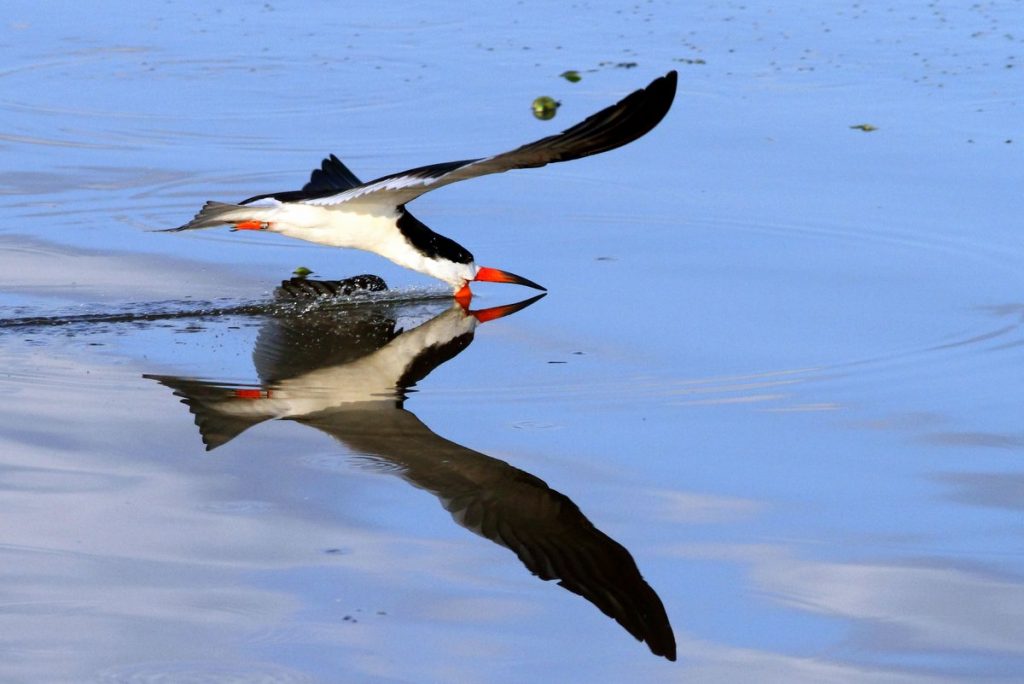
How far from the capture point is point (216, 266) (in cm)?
728

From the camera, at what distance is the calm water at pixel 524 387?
13.1ft

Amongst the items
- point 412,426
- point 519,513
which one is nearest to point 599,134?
point 412,426

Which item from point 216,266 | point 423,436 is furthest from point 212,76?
point 423,436

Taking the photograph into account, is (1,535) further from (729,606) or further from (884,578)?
(884,578)

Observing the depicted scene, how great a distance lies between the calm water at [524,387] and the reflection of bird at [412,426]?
16 mm

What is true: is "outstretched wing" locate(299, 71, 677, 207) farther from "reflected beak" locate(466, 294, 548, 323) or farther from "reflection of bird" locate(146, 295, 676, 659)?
"reflected beak" locate(466, 294, 548, 323)

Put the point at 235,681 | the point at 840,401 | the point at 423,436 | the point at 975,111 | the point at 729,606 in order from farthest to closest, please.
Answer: the point at 975,111 → the point at 840,401 → the point at 423,436 → the point at 729,606 → the point at 235,681

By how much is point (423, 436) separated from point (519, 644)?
145 centimetres

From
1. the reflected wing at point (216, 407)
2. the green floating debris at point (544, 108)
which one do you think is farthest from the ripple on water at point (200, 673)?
the green floating debris at point (544, 108)

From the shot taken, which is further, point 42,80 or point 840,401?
point 42,80

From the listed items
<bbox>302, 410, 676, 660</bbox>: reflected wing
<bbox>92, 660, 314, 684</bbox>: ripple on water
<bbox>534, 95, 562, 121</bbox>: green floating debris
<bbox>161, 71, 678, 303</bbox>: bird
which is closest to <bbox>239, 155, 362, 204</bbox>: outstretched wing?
<bbox>161, 71, 678, 303</bbox>: bird

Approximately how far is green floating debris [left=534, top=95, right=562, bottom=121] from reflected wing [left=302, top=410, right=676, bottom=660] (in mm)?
4428

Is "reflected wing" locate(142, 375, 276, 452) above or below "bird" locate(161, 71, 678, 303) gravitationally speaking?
below

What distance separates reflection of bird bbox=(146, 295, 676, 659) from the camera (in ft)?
14.0
